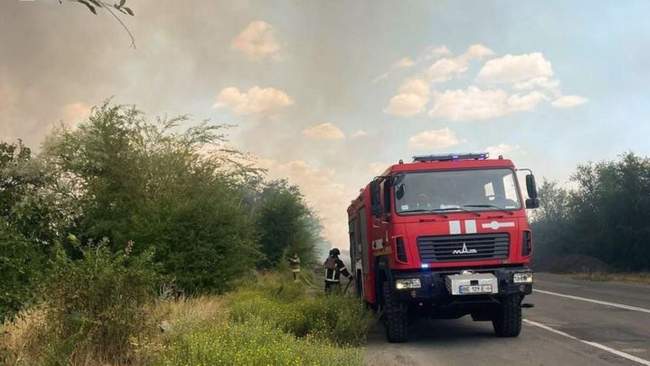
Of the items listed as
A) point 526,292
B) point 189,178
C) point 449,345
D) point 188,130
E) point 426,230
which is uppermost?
point 188,130

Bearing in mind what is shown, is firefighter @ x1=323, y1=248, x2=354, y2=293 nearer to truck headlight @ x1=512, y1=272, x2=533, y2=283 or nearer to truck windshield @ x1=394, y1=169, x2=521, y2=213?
truck windshield @ x1=394, y1=169, x2=521, y2=213

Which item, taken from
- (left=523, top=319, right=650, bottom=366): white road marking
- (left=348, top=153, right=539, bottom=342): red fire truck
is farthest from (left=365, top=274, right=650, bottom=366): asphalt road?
(left=348, top=153, right=539, bottom=342): red fire truck

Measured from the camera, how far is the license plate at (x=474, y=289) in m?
8.91

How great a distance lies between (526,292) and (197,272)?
8.94 meters

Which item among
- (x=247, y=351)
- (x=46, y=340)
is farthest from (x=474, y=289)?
(x=46, y=340)

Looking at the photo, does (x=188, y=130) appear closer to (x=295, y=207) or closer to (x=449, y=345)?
(x=295, y=207)

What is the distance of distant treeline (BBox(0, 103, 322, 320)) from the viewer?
15.0 m

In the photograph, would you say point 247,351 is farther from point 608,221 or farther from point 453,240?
point 608,221

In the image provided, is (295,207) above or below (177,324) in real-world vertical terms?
above

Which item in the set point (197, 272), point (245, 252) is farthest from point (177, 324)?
point (245, 252)

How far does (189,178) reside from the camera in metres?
20.2

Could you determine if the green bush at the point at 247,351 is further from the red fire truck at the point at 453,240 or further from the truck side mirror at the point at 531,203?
the truck side mirror at the point at 531,203

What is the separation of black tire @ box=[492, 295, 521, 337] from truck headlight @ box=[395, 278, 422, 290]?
63.6 inches

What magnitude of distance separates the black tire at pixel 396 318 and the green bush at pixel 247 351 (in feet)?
9.72
